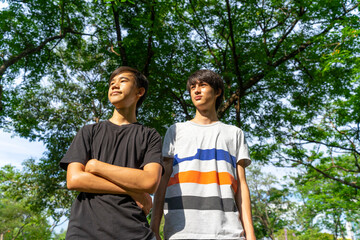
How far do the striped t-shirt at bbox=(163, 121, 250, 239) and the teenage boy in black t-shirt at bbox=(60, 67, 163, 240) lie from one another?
0.90 ft

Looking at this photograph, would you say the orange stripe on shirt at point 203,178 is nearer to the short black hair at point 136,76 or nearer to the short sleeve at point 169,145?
the short sleeve at point 169,145

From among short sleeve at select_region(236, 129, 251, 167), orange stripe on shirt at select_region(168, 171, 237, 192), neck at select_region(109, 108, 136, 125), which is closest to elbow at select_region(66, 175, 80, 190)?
neck at select_region(109, 108, 136, 125)

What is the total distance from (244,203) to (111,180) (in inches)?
41.2

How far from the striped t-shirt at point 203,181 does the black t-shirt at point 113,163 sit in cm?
29

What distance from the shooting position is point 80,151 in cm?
187

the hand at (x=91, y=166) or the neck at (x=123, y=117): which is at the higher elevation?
the neck at (x=123, y=117)

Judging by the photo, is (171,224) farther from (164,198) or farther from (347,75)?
(347,75)

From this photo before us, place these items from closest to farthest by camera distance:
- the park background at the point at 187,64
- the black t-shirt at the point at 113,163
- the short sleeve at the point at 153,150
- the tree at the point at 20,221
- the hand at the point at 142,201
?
the black t-shirt at the point at 113,163 < the hand at the point at 142,201 < the short sleeve at the point at 153,150 < the park background at the point at 187,64 < the tree at the point at 20,221

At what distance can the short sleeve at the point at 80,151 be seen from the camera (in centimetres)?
182

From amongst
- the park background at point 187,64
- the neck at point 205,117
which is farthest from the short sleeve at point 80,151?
the park background at point 187,64

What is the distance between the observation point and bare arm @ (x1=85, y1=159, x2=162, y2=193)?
1.68 meters

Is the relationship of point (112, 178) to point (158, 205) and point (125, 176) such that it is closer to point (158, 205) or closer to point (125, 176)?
point (125, 176)

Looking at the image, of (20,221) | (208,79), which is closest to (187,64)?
(208,79)

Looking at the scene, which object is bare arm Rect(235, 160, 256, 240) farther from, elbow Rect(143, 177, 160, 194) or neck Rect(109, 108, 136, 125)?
neck Rect(109, 108, 136, 125)
